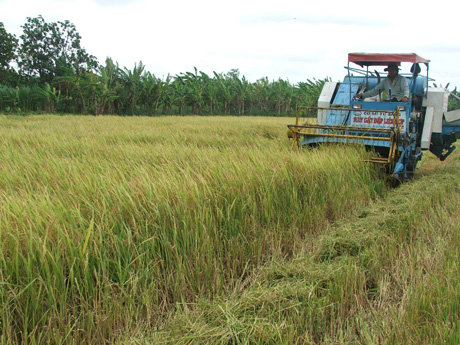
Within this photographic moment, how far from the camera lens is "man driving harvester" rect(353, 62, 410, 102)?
715cm

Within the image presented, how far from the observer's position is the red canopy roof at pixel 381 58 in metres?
6.72

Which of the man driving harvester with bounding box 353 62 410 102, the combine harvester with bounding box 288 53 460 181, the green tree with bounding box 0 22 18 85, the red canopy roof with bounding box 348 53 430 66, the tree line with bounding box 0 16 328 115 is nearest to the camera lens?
the combine harvester with bounding box 288 53 460 181

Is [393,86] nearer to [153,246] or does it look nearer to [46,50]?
[153,246]

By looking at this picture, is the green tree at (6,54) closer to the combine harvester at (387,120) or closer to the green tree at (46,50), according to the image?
the green tree at (46,50)

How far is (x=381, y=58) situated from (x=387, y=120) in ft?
3.50

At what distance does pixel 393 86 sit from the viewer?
7281 mm

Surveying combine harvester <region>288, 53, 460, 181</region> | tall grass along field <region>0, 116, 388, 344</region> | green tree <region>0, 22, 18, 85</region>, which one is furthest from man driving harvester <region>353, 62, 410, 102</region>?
green tree <region>0, 22, 18, 85</region>

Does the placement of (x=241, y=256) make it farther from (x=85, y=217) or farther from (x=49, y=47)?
(x=49, y=47)

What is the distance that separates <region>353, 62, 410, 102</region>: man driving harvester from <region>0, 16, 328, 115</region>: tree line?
722 inches

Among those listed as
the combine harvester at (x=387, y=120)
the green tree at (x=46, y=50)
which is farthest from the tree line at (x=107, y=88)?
the combine harvester at (x=387, y=120)

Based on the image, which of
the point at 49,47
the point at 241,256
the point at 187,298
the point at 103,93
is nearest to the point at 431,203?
the point at 241,256

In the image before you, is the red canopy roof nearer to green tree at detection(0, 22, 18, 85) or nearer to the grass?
the grass

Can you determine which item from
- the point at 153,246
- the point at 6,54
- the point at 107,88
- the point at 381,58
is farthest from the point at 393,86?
the point at 6,54

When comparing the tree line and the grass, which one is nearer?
the grass
